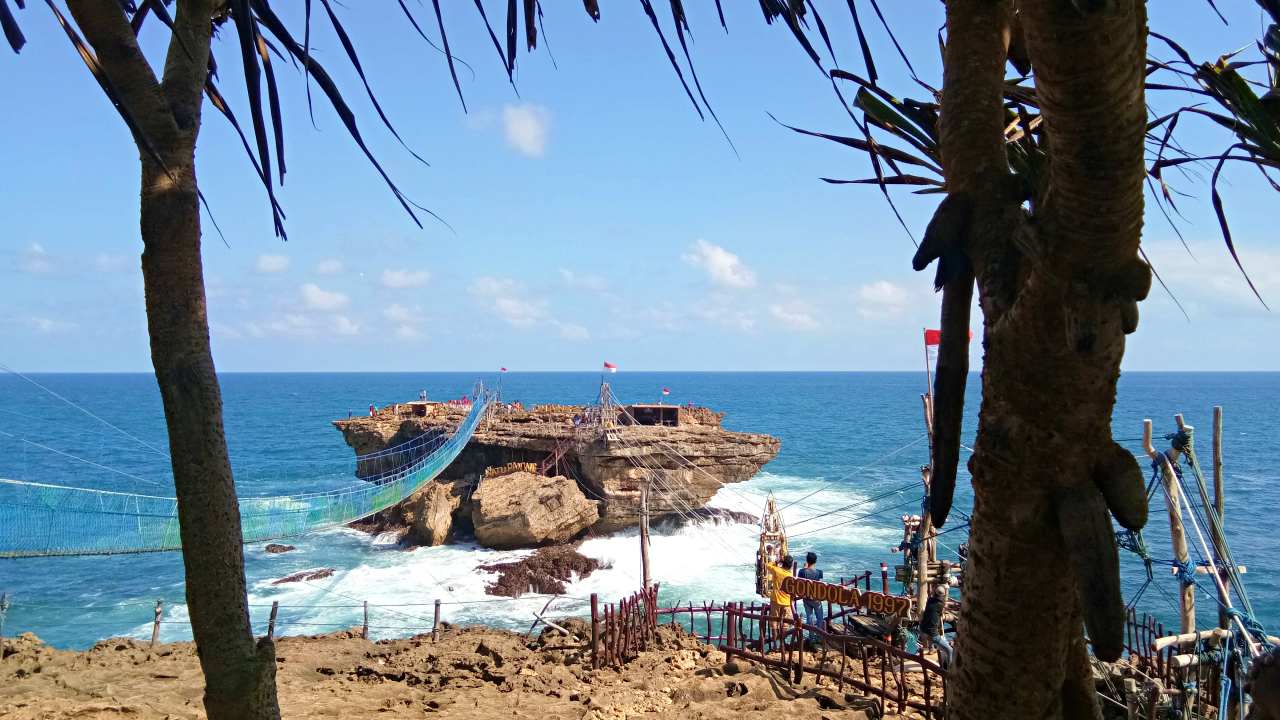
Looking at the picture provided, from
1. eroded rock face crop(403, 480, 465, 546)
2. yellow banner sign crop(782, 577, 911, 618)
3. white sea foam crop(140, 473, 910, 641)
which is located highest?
yellow banner sign crop(782, 577, 911, 618)

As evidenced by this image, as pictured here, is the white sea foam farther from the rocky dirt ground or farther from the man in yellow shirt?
the rocky dirt ground

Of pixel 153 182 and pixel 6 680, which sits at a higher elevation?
pixel 153 182

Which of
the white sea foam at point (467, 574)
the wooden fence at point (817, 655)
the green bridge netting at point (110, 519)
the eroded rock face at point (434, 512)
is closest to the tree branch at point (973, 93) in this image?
the wooden fence at point (817, 655)

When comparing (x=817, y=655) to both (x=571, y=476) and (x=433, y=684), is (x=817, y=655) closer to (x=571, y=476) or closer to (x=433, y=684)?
(x=433, y=684)

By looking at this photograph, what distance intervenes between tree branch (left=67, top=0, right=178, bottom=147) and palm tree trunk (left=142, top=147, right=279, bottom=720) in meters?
0.16

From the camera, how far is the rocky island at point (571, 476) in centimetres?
2723

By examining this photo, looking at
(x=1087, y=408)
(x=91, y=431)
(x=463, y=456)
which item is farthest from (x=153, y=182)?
(x=91, y=431)

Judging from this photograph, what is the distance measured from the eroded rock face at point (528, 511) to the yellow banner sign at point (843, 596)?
17882 millimetres

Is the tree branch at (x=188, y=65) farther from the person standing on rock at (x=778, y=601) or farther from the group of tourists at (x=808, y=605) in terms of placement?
the person standing on rock at (x=778, y=601)

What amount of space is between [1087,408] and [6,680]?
10.5 metres

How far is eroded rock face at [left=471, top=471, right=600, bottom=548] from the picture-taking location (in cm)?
2672

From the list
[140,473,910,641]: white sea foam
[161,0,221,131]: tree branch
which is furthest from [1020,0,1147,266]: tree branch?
[140,473,910,641]: white sea foam

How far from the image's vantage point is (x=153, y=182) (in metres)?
2.74

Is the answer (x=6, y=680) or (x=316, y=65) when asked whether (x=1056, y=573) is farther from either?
(x=6, y=680)
